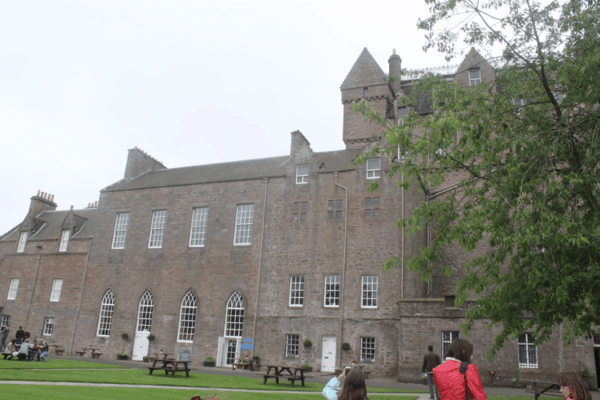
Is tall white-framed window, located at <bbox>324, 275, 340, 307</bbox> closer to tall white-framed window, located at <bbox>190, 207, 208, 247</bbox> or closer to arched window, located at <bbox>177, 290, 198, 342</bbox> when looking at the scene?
arched window, located at <bbox>177, 290, 198, 342</bbox>

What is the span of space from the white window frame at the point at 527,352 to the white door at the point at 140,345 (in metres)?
22.3

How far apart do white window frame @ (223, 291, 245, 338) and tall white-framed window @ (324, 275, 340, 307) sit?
554 centimetres

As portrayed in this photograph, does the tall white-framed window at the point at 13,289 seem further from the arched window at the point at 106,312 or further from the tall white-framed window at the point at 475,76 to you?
the tall white-framed window at the point at 475,76

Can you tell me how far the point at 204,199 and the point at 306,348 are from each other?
1260 cm

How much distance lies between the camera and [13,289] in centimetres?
4147

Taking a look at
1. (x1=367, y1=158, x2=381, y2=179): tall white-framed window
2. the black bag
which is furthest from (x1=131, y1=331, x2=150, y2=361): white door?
the black bag

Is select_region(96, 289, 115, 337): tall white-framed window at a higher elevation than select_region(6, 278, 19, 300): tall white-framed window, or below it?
below

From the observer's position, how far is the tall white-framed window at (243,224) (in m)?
32.9

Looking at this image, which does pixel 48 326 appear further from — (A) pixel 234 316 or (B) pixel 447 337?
(B) pixel 447 337

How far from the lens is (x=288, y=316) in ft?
98.2

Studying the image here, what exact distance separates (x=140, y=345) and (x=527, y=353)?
2329cm

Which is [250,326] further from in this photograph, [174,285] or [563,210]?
[563,210]

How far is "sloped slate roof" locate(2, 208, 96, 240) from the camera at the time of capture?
41.3 m

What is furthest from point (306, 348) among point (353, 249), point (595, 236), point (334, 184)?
point (595, 236)
